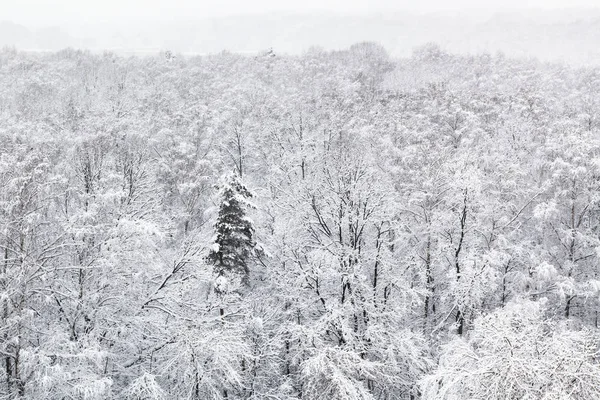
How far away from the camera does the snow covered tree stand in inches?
798

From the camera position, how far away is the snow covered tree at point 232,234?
66.5 ft

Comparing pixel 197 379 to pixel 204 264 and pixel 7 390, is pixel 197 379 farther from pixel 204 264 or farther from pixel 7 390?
pixel 7 390

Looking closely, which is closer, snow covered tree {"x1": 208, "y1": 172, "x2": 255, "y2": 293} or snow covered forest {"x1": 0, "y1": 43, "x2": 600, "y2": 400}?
snow covered forest {"x1": 0, "y1": 43, "x2": 600, "y2": 400}

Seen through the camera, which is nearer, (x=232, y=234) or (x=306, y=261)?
(x=232, y=234)

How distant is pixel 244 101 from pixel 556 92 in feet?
112

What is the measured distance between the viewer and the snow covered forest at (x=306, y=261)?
46.9ft

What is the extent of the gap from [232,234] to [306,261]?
4.36 metres

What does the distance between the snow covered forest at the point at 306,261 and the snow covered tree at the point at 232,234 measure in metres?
0.08

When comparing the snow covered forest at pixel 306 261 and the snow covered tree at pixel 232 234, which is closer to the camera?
the snow covered forest at pixel 306 261

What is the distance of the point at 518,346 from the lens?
10.3 m

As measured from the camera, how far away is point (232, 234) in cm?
2061

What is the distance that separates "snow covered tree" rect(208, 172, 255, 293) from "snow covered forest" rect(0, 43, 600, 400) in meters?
0.08

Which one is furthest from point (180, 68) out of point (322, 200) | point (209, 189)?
point (322, 200)

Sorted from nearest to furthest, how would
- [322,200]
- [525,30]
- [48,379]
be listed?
[48,379]
[322,200]
[525,30]
